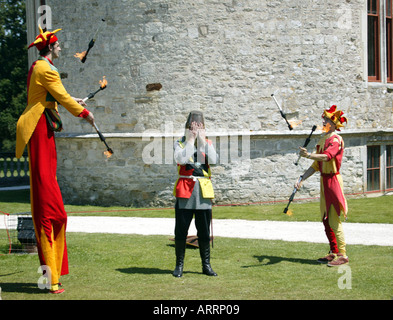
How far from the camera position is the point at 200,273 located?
7414 mm

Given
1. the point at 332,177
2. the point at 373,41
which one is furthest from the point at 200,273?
the point at 373,41

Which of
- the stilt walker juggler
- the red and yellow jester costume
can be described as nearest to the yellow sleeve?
the stilt walker juggler

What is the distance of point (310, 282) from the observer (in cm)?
689

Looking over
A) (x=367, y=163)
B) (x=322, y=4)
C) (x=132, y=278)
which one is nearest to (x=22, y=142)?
(x=132, y=278)

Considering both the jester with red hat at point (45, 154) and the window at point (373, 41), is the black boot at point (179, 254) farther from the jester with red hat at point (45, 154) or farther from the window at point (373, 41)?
the window at point (373, 41)

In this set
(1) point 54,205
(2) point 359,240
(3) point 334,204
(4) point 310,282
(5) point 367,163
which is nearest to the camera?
(1) point 54,205

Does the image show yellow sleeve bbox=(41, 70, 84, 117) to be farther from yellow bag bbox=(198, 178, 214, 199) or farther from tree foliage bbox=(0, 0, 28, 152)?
tree foliage bbox=(0, 0, 28, 152)

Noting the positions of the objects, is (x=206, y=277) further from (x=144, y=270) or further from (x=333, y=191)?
(x=333, y=191)

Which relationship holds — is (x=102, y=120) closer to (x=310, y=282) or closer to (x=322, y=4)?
(x=322, y=4)

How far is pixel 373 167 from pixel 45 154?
11.6 metres

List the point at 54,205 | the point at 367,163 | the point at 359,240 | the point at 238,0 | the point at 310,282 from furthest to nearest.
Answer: the point at 367,163 < the point at 238,0 < the point at 359,240 < the point at 310,282 < the point at 54,205

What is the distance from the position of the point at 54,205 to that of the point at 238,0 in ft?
29.4

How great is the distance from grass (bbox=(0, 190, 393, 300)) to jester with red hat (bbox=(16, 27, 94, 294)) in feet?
1.54

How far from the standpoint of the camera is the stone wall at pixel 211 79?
45.5ft
